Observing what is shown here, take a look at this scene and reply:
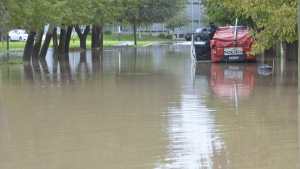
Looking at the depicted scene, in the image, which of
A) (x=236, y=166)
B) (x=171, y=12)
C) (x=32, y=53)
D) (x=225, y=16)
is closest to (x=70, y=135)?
(x=236, y=166)

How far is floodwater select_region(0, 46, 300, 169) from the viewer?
8.20 metres

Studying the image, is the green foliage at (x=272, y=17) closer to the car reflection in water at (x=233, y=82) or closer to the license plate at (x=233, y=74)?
the car reflection in water at (x=233, y=82)

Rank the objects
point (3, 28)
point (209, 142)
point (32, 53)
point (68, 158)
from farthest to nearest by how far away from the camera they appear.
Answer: point (32, 53) < point (3, 28) < point (209, 142) < point (68, 158)

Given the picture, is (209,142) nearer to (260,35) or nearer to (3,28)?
(260,35)

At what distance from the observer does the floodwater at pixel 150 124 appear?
323 inches

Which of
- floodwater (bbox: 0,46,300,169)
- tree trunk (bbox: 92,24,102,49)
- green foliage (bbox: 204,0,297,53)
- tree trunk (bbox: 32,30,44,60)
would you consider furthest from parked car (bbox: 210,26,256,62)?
tree trunk (bbox: 92,24,102,49)

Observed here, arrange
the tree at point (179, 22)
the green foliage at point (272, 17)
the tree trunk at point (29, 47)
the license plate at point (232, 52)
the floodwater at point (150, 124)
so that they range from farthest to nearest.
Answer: the tree at point (179, 22)
the tree trunk at point (29, 47)
the license plate at point (232, 52)
the green foliage at point (272, 17)
the floodwater at point (150, 124)

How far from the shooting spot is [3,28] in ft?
82.6

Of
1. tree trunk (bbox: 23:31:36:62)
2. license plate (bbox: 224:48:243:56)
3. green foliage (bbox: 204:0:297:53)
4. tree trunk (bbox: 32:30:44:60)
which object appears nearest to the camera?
green foliage (bbox: 204:0:297:53)

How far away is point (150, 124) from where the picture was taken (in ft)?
36.5

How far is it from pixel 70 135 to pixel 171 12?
59156 millimetres

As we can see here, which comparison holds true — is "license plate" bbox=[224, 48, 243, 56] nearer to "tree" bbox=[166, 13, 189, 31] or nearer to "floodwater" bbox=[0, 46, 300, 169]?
"floodwater" bbox=[0, 46, 300, 169]

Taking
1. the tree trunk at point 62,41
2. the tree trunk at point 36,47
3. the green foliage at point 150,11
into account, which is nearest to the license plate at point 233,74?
the tree trunk at point 36,47

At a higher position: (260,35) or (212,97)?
(260,35)
